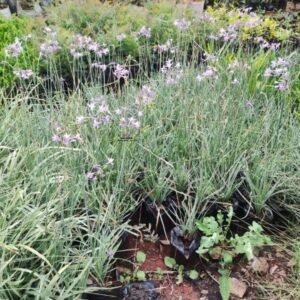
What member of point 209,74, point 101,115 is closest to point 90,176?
point 101,115

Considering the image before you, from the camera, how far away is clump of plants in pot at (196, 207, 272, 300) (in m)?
2.13

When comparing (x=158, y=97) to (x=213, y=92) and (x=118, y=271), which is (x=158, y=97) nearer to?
(x=213, y=92)

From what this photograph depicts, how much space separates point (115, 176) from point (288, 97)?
133 centimetres

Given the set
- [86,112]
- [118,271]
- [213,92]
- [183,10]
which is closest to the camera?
[118,271]

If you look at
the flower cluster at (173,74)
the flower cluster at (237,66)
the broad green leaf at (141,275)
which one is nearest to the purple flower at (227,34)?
the flower cluster at (237,66)

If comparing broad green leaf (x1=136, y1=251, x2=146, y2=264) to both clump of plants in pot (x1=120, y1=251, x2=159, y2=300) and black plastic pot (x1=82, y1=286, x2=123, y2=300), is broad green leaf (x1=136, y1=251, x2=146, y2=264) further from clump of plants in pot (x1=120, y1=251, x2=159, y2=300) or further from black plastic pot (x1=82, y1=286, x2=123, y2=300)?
black plastic pot (x1=82, y1=286, x2=123, y2=300)

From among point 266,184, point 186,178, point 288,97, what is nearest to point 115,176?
point 186,178

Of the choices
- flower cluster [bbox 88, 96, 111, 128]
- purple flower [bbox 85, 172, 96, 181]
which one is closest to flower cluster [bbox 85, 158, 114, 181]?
purple flower [bbox 85, 172, 96, 181]

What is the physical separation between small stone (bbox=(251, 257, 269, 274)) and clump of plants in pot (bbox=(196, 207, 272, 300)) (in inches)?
2.4

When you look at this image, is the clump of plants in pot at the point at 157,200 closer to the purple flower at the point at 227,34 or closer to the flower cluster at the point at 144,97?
the flower cluster at the point at 144,97

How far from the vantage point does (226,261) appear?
2.16 metres

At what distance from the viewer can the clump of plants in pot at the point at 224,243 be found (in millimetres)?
2127

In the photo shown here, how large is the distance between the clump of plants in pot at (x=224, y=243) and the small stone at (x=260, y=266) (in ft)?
0.20

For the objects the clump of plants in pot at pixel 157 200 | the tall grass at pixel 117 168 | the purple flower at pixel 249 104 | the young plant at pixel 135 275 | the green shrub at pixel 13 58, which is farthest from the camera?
the green shrub at pixel 13 58
